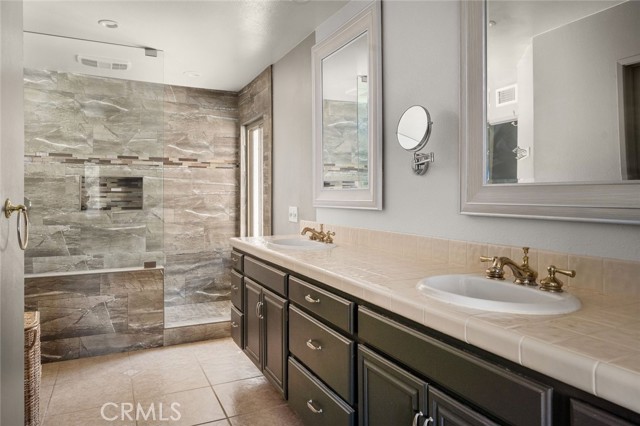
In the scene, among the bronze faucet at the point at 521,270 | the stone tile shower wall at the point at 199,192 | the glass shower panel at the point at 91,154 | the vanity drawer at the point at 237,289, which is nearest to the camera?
the bronze faucet at the point at 521,270

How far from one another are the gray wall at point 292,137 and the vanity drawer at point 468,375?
6.07ft

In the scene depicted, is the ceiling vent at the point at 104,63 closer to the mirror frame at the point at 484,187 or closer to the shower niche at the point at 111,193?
the shower niche at the point at 111,193

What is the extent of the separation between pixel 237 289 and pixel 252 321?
330 millimetres

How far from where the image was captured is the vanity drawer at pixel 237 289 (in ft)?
8.71

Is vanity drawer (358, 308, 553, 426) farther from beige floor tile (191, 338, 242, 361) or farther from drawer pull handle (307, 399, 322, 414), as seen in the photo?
beige floor tile (191, 338, 242, 361)

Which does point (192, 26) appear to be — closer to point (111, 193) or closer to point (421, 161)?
point (111, 193)

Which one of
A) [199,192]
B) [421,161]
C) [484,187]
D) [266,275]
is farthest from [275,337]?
[199,192]

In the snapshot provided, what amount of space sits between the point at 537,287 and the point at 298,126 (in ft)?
7.52

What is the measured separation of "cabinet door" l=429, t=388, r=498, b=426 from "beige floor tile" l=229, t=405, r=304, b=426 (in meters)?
1.42

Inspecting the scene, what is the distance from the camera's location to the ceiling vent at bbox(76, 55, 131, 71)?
127 inches

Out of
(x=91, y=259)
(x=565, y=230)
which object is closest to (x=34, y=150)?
(x=91, y=259)

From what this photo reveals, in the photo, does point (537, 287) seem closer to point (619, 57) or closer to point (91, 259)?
point (619, 57)

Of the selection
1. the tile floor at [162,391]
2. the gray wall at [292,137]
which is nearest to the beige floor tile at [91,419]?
the tile floor at [162,391]

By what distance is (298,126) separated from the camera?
3.21 metres
